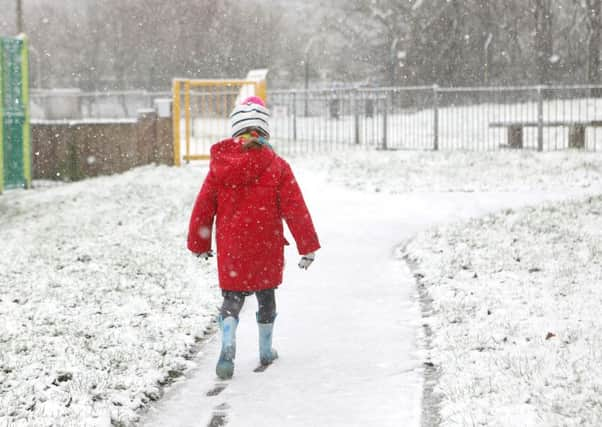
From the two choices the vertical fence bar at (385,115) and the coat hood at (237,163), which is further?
the vertical fence bar at (385,115)

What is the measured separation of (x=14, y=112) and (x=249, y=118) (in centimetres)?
1495

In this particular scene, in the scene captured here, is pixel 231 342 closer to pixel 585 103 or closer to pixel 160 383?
pixel 160 383

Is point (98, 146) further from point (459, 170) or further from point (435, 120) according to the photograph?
point (459, 170)

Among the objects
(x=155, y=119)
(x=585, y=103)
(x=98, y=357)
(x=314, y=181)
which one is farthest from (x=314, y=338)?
(x=585, y=103)

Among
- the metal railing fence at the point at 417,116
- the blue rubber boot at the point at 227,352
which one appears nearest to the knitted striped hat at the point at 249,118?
the blue rubber boot at the point at 227,352

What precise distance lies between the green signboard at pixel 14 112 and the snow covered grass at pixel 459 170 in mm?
5974

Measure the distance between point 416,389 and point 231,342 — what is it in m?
1.15

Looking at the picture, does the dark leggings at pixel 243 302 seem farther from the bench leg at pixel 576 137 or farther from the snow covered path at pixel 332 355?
the bench leg at pixel 576 137

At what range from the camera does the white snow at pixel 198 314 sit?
16.5 feet

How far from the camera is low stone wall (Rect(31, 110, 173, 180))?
19703mm

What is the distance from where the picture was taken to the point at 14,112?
19.2 m

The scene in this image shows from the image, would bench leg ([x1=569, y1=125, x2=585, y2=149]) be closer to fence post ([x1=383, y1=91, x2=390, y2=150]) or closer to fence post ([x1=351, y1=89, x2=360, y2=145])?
fence post ([x1=383, y1=91, x2=390, y2=150])

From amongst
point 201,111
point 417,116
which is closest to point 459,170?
point 417,116

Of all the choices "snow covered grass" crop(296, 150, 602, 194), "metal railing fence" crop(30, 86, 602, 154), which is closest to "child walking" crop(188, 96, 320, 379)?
"snow covered grass" crop(296, 150, 602, 194)
